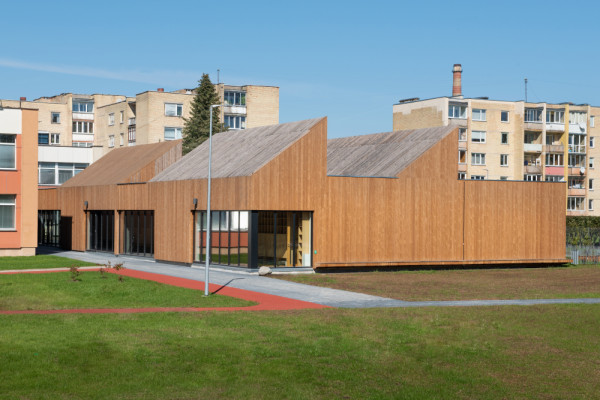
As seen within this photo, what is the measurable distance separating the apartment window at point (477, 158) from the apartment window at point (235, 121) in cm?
2772

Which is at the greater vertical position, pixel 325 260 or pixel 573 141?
pixel 573 141

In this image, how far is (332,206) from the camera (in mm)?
39906

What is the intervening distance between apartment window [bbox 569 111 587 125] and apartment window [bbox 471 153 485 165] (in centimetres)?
1372

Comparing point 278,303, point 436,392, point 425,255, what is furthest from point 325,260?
point 436,392

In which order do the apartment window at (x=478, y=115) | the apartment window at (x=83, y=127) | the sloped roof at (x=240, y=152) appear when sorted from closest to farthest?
the sloped roof at (x=240, y=152) < the apartment window at (x=478, y=115) < the apartment window at (x=83, y=127)

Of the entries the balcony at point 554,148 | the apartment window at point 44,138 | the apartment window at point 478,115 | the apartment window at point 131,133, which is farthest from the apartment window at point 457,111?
the apartment window at point 44,138

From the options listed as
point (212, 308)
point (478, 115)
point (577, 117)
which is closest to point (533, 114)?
point (577, 117)

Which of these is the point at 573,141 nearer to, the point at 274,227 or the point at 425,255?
the point at 425,255

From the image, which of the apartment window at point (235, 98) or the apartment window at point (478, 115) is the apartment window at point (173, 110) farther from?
the apartment window at point (478, 115)

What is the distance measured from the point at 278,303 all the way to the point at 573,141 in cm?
7841

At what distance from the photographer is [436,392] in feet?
48.3

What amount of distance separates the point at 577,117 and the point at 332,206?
6649cm

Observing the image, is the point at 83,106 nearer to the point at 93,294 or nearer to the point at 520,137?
the point at 520,137

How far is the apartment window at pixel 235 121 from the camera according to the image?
97688mm
